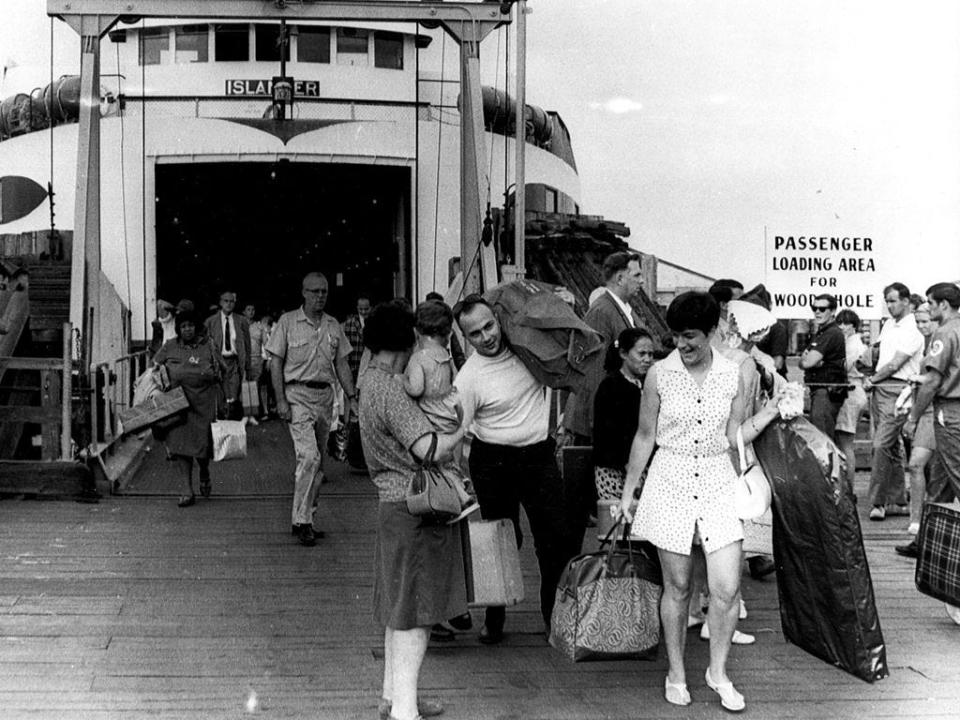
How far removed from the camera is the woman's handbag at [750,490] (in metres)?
4.57

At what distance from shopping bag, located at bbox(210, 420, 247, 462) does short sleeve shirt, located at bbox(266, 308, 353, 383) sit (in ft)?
3.63

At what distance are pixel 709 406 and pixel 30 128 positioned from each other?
Answer: 20.9m

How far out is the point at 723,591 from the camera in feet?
14.8

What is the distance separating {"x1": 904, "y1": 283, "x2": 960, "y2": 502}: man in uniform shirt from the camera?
6.57 metres

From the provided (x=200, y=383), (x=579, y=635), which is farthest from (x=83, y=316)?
(x=579, y=635)

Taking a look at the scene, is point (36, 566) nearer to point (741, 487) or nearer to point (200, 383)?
point (200, 383)

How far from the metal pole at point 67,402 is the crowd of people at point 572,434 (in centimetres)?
247

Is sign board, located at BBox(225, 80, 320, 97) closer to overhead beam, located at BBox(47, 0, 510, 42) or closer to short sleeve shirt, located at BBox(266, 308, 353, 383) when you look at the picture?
overhead beam, located at BBox(47, 0, 510, 42)

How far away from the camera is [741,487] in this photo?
461 cm

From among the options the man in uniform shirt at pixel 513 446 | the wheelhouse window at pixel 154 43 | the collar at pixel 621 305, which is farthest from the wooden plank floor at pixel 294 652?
the wheelhouse window at pixel 154 43

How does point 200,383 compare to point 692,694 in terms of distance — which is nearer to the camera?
point 692,694

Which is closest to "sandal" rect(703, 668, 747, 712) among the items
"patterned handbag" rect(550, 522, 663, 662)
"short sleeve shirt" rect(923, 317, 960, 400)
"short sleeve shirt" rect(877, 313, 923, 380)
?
"patterned handbag" rect(550, 522, 663, 662)

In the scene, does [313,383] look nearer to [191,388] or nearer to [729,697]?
[191,388]

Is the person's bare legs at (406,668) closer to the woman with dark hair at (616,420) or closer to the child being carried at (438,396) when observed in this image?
the child being carried at (438,396)
